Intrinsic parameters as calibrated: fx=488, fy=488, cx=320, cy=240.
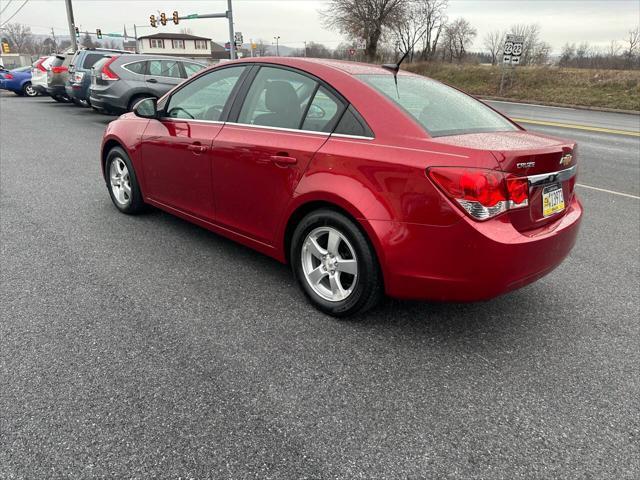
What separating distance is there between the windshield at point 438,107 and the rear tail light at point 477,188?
39 cm

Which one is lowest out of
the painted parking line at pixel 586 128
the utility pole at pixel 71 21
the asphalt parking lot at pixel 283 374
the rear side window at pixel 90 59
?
the painted parking line at pixel 586 128

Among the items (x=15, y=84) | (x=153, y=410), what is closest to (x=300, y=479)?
(x=153, y=410)

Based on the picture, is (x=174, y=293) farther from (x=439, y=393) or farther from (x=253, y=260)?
(x=439, y=393)

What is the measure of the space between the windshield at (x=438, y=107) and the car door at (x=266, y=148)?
41 centimetres

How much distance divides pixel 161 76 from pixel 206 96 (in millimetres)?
9437

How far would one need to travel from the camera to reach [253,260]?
414 cm

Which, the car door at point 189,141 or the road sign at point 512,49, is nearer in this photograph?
the car door at point 189,141

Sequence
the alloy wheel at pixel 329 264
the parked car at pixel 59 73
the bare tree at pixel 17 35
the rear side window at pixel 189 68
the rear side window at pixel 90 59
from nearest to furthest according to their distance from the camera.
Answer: the alloy wheel at pixel 329 264
the rear side window at pixel 189 68
the rear side window at pixel 90 59
the parked car at pixel 59 73
the bare tree at pixel 17 35

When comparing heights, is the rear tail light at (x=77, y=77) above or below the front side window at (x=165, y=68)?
below

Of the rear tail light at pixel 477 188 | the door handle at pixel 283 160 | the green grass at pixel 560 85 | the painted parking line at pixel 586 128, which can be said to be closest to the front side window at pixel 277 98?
the door handle at pixel 283 160

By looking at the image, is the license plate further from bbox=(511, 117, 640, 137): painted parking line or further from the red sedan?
bbox=(511, 117, 640, 137): painted parking line

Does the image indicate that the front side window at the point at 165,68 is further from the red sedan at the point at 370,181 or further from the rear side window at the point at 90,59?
the red sedan at the point at 370,181

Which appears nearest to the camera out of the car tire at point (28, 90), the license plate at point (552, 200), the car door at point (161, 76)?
the license plate at point (552, 200)

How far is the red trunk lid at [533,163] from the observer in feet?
8.45
